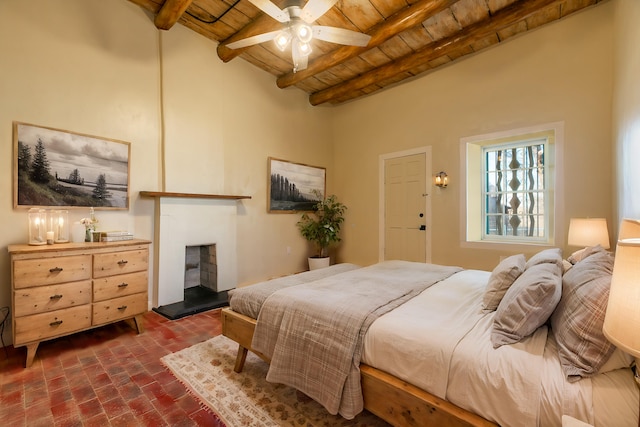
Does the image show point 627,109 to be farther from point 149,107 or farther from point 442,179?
point 149,107

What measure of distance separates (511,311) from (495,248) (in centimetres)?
289

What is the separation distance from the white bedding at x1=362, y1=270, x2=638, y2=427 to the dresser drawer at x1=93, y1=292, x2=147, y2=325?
7.87 ft

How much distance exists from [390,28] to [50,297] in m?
4.26

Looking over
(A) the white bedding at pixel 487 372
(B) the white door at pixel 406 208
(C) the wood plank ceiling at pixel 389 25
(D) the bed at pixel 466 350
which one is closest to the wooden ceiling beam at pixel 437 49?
(C) the wood plank ceiling at pixel 389 25

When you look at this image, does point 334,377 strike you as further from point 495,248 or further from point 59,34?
point 59,34

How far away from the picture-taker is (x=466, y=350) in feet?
4.02

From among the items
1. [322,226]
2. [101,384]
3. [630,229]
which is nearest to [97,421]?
[101,384]

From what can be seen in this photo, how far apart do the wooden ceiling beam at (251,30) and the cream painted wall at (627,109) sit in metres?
3.22

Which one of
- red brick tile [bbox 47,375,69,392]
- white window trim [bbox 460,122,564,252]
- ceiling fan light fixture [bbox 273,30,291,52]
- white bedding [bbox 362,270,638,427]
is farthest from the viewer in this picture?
white window trim [bbox 460,122,564,252]

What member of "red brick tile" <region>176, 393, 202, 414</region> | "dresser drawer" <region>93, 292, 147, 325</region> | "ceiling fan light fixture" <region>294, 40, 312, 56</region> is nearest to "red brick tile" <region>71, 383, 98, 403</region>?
"red brick tile" <region>176, 393, 202, 414</region>

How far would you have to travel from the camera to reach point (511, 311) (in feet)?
4.27

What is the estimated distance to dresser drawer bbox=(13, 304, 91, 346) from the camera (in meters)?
2.12

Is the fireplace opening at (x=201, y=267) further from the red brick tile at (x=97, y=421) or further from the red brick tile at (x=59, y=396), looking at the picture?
the red brick tile at (x=97, y=421)

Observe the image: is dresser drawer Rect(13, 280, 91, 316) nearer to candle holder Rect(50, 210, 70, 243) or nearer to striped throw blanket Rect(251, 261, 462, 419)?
candle holder Rect(50, 210, 70, 243)
